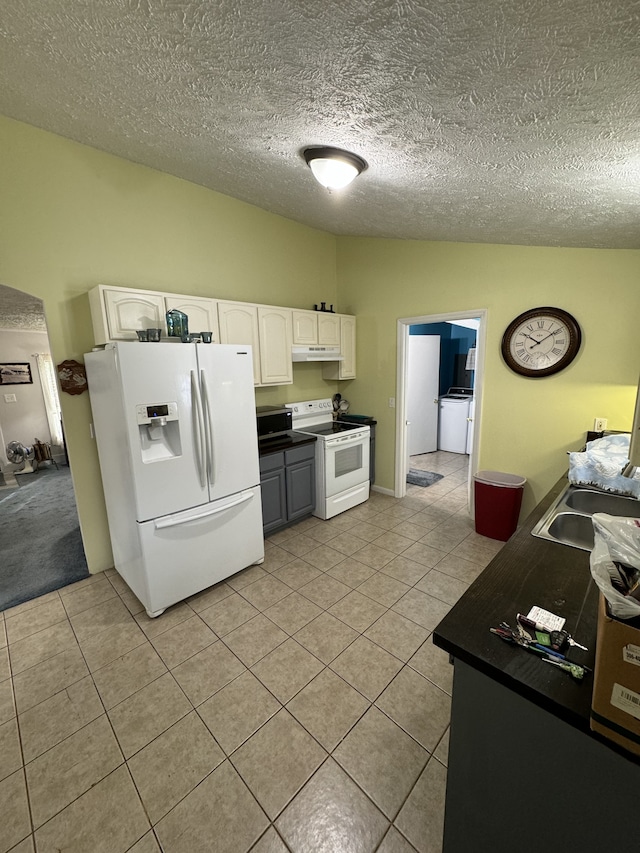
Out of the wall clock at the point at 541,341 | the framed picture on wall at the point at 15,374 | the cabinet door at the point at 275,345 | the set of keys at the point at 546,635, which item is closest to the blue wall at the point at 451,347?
the wall clock at the point at 541,341

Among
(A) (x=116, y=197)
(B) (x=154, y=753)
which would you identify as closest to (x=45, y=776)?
(B) (x=154, y=753)

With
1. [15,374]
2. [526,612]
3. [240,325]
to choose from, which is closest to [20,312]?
[15,374]

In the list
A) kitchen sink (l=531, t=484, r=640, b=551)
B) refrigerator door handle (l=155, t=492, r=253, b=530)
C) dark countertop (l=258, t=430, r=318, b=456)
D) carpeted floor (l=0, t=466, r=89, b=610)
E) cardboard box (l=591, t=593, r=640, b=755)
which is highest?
cardboard box (l=591, t=593, r=640, b=755)

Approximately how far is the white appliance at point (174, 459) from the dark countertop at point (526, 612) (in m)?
1.83

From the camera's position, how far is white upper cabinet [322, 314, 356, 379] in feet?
13.8

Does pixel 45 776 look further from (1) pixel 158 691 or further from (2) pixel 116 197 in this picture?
(2) pixel 116 197

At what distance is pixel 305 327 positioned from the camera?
3.72 meters

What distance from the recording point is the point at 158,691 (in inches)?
72.7

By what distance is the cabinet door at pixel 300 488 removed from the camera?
136 inches

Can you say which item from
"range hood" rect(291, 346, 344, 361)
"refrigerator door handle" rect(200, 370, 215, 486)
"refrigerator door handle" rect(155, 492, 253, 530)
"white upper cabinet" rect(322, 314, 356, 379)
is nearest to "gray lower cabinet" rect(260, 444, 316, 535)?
"refrigerator door handle" rect(155, 492, 253, 530)

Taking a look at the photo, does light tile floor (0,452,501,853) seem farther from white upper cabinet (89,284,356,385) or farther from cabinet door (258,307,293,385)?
white upper cabinet (89,284,356,385)

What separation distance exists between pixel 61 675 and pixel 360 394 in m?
3.64

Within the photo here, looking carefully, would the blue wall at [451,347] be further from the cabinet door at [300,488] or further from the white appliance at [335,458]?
Answer: the cabinet door at [300,488]

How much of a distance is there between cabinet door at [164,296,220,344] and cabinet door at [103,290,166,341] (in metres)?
0.10
